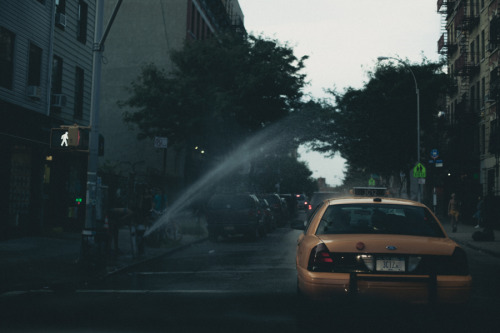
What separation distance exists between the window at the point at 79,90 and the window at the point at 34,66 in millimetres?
3261

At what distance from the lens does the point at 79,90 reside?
2452 centimetres

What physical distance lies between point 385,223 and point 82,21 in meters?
19.8

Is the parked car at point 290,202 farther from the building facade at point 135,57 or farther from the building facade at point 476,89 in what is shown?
the building facade at point 476,89

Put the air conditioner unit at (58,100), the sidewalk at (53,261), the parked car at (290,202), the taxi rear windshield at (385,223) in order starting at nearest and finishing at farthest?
1. the taxi rear windshield at (385,223)
2. the sidewalk at (53,261)
3. the air conditioner unit at (58,100)
4. the parked car at (290,202)

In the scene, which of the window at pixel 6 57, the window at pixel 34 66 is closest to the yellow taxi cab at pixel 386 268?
the window at pixel 6 57

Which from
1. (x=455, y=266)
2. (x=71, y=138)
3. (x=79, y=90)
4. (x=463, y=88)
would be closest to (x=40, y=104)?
(x=79, y=90)

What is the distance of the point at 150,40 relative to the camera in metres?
42.0

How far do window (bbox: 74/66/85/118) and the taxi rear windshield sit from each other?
18091 millimetres

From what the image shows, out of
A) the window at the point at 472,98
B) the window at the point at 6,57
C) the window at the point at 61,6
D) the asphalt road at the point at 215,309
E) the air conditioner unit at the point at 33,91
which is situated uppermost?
the window at the point at 472,98

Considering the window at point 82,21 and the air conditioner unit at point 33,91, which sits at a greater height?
the window at point 82,21

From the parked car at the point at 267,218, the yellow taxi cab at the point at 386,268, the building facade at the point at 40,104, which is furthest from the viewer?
the parked car at the point at 267,218

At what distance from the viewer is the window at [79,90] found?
2436 centimetres

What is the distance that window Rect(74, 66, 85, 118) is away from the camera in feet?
79.9

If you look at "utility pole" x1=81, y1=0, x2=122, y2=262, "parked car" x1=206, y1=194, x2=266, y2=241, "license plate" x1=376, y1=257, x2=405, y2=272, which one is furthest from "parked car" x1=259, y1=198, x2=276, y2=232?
"license plate" x1=376, y1=257, x2=405, y2=272
